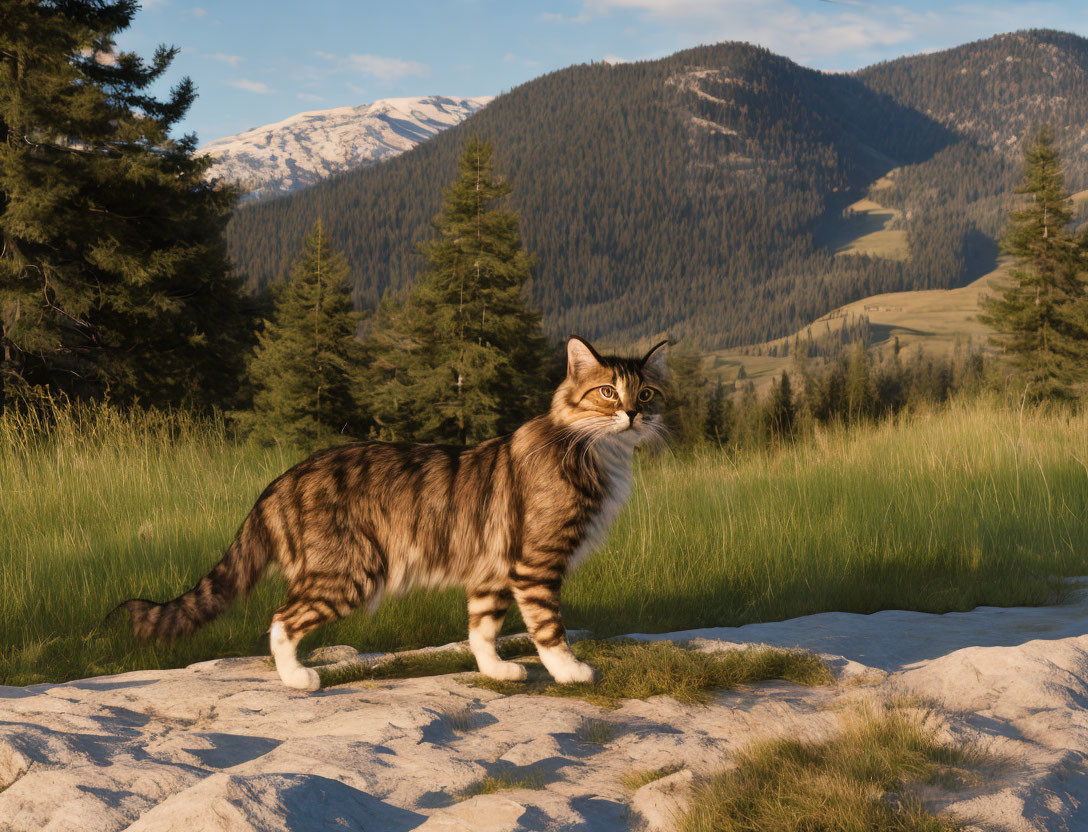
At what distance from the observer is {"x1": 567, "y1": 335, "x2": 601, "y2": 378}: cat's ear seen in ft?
15.8

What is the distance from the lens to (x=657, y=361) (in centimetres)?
532

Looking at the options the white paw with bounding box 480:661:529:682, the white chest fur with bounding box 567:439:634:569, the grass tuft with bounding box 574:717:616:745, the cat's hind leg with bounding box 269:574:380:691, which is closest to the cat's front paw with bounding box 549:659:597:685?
the white paw with bounding box 480:661:529:682

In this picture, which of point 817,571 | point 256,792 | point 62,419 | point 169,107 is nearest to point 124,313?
point 169,107

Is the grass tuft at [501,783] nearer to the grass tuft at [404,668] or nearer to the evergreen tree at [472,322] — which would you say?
the grass tuft at [404,668]

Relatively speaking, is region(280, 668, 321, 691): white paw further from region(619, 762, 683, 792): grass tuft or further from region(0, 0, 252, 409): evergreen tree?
region(0, 0, 252, 409): evergreen tree

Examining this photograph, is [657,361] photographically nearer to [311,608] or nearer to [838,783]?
[311,608]

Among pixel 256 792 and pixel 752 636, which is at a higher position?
pixel 256 792

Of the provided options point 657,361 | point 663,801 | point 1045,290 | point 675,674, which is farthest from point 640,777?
point 1045,290

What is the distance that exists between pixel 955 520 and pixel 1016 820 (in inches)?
260

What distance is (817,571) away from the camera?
735 cm

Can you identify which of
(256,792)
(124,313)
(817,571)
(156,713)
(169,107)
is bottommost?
(817,571)

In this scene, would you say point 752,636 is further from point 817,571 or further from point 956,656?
point 817,571

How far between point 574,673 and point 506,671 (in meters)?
0.39

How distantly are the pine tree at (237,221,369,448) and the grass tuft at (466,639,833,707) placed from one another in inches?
1004
